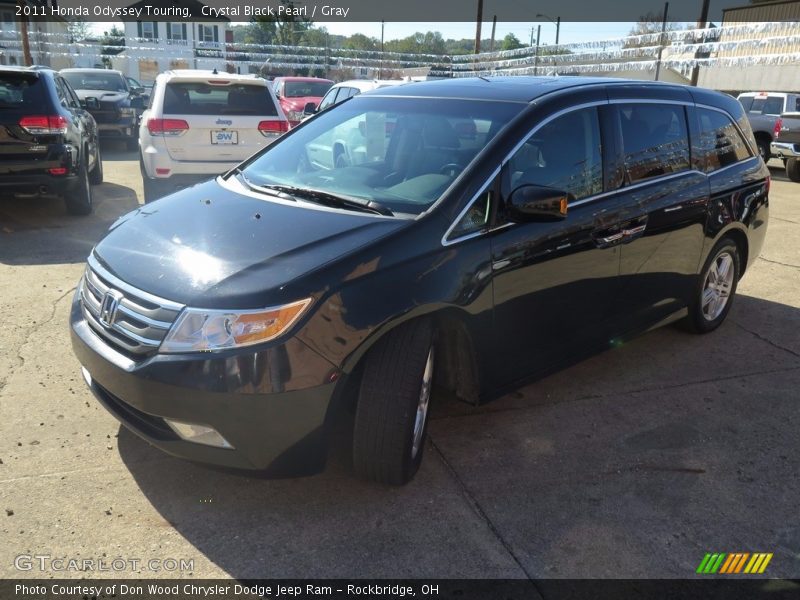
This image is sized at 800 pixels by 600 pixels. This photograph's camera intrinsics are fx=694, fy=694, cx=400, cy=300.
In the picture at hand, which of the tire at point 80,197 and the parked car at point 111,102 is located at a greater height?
the parked car at point 111,102

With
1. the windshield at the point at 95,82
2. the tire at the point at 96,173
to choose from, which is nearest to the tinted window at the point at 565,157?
the tire at the point at 96,173

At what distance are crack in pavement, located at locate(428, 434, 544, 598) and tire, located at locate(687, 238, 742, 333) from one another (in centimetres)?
249

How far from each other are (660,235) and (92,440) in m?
3.39

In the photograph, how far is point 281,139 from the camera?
438cm

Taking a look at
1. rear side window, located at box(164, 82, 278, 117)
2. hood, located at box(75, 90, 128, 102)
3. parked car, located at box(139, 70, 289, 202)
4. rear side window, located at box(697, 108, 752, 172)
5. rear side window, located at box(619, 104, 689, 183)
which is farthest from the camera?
hood, located at box(75, 90, 128, 102)

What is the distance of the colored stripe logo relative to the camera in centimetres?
273

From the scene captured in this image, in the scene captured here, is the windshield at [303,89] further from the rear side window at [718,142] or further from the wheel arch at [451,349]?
the wheel arch at [451,349]

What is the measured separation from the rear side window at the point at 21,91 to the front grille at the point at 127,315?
5.35 m

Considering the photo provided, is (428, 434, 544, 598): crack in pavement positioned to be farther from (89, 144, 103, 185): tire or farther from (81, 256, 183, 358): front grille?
(89, 144, 103, 185): tire

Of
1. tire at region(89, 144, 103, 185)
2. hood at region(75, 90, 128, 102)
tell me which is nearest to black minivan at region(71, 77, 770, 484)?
tire at region(89, 144, 103, 185)

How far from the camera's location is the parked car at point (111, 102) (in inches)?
602

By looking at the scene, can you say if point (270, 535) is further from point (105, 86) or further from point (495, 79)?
point (105, 86)

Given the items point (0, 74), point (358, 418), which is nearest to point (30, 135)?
point (0, 74)

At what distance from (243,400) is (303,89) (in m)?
15.6
